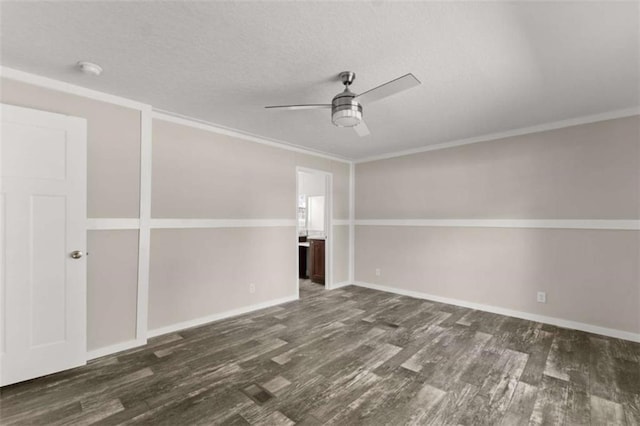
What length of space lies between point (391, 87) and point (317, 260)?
4.34 meters

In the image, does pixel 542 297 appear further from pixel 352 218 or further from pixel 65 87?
pixel 65 87

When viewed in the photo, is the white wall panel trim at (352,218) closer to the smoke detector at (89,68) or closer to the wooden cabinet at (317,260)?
the wooden cabinet at (317,260)

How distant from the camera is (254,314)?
395 centimetres

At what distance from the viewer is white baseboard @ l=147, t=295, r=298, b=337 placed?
3227mm

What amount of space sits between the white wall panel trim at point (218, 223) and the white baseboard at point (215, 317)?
115 cm

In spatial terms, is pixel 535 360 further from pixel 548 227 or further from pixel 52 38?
pixel 52 38

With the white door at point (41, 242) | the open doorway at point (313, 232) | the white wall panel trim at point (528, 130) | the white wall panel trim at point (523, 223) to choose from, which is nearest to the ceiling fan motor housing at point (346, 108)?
the white door at point (41, 242)

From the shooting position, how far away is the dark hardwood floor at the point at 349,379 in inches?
76.6

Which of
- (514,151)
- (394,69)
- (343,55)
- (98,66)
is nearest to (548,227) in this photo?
(514,151)

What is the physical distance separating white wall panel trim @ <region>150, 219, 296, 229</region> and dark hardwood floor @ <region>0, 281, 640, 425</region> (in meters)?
1.25

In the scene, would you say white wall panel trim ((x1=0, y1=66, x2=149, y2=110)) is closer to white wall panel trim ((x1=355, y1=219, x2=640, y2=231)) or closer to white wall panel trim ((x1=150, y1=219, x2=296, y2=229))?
white wall panel trim ((x1=150, y1=219, x2=296, y2=229))

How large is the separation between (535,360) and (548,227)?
1.77 meters

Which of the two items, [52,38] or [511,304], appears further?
[511,304]

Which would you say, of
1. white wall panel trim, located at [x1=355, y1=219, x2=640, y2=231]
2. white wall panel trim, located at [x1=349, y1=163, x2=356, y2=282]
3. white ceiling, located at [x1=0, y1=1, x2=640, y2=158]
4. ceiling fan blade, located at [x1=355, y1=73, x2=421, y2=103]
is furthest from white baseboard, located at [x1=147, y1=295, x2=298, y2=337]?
ceiling fan blade, located at [x1=355, y1=73, x2=421, y2=103]
